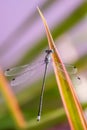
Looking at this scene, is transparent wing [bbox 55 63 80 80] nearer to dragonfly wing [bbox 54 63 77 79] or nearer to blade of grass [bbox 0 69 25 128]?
dragonfly wing [bbox 54 63 77 79]

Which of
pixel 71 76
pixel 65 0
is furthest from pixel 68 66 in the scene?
pixel 65 0

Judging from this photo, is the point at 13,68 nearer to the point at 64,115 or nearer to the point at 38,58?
the point at 38,58

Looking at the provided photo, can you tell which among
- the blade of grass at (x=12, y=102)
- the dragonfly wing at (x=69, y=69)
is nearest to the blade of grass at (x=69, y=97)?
the dragonfly wing at (x=69, y=69)

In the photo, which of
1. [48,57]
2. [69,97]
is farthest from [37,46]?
[69,97]

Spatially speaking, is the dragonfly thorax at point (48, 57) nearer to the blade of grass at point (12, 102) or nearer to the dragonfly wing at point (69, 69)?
the dragonfly wing at point (69, 69)

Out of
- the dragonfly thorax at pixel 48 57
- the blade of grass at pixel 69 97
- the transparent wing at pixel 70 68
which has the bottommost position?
the blade of grass at pixel 69 97

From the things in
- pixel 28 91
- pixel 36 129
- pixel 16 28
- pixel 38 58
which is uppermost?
pixel 16 28

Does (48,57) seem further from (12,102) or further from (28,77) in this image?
(12,102)
